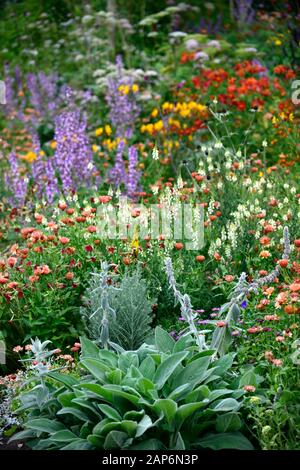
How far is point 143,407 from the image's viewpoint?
3.26 metres

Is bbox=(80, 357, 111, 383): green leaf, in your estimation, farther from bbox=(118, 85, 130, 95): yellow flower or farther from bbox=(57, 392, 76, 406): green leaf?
bbox=(118, 85, 130, 95): yellow flower

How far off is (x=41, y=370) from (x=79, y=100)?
632 centimetres

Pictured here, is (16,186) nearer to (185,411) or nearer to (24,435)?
(24,435)

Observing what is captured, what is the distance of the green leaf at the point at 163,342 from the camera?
12.3 feet

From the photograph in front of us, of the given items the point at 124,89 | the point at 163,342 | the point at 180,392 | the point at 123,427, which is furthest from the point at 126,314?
the point at 124,89

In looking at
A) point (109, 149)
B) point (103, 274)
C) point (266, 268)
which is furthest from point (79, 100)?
point (103, 274)

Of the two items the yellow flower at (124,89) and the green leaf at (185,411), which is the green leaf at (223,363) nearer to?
the green leaf at (185,411)

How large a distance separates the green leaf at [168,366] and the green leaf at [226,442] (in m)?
0.32

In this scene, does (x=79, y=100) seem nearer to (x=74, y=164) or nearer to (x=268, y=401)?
(x=74, y=164)

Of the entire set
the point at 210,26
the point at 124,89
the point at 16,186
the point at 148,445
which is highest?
the point at 124,89

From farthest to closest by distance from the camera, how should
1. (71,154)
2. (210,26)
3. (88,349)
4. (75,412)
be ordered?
1. (210,26)
2. (71,154)
3. (88,349)
4. (75,412)

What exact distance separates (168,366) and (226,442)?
0.41 m

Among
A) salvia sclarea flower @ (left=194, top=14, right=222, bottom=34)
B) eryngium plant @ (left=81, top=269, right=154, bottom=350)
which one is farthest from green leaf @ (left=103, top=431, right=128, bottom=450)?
salvia sclarea flower @ (left=194, top=14, right=222, bottom=34)

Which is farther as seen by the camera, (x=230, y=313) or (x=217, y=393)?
(x=230, y=313)
